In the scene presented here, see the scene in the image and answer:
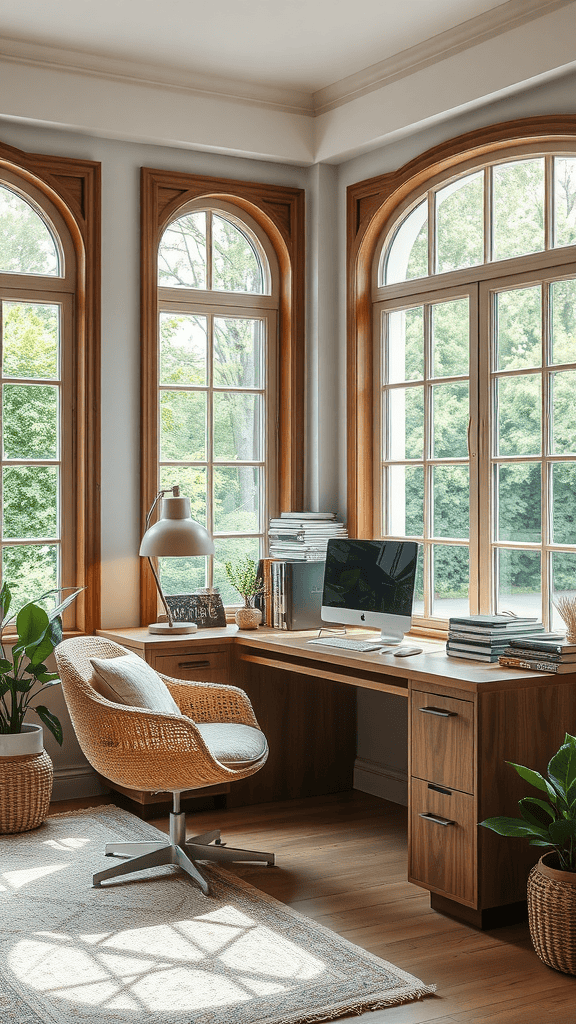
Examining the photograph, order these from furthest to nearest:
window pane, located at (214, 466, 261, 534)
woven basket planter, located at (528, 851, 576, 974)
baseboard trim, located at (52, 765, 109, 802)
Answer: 1. window pane, located at (214, 466, 261, 534)
2. baseboard trim, located at (52, 765, 109, 802)
3. woven basket planter, located at (528, 851, 576, 974)

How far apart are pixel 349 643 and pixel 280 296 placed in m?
1.93

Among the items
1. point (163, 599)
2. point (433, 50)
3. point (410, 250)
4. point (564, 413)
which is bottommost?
point (163, 599)

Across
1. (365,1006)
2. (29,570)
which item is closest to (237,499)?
(29,570)

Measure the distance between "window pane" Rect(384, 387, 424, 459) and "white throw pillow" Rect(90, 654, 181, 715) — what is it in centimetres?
162

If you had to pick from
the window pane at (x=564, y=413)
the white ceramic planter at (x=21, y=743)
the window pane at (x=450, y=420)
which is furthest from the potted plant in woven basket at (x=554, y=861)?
the white ceramic planter at (x=21, y=743)

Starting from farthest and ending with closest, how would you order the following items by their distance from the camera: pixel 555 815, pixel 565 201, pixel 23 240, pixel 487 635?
1. pixel 23 240
2. pixel 565 201
3. pixel 487 635
4. pixel 555 815

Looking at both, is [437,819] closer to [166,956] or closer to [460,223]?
[166,956]

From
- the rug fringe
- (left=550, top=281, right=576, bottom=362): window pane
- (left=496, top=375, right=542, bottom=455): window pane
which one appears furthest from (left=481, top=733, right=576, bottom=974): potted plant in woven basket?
(left=550, top=281, right=576, bottom=362): window pane

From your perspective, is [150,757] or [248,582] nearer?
[150,757]

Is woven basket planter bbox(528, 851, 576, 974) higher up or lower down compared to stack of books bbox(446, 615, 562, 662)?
lower down

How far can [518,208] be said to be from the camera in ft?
13.4

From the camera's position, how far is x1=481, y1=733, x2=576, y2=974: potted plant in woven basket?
9.64ft

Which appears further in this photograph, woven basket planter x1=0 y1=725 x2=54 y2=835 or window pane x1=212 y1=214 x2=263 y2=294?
window pane x1=212 y1=214 x2=263 y2=294

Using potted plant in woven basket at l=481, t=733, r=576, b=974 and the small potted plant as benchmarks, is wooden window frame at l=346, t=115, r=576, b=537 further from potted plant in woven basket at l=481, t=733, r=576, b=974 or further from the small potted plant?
potted plant in woven basket at l=481, t=733, r=576, b=974
